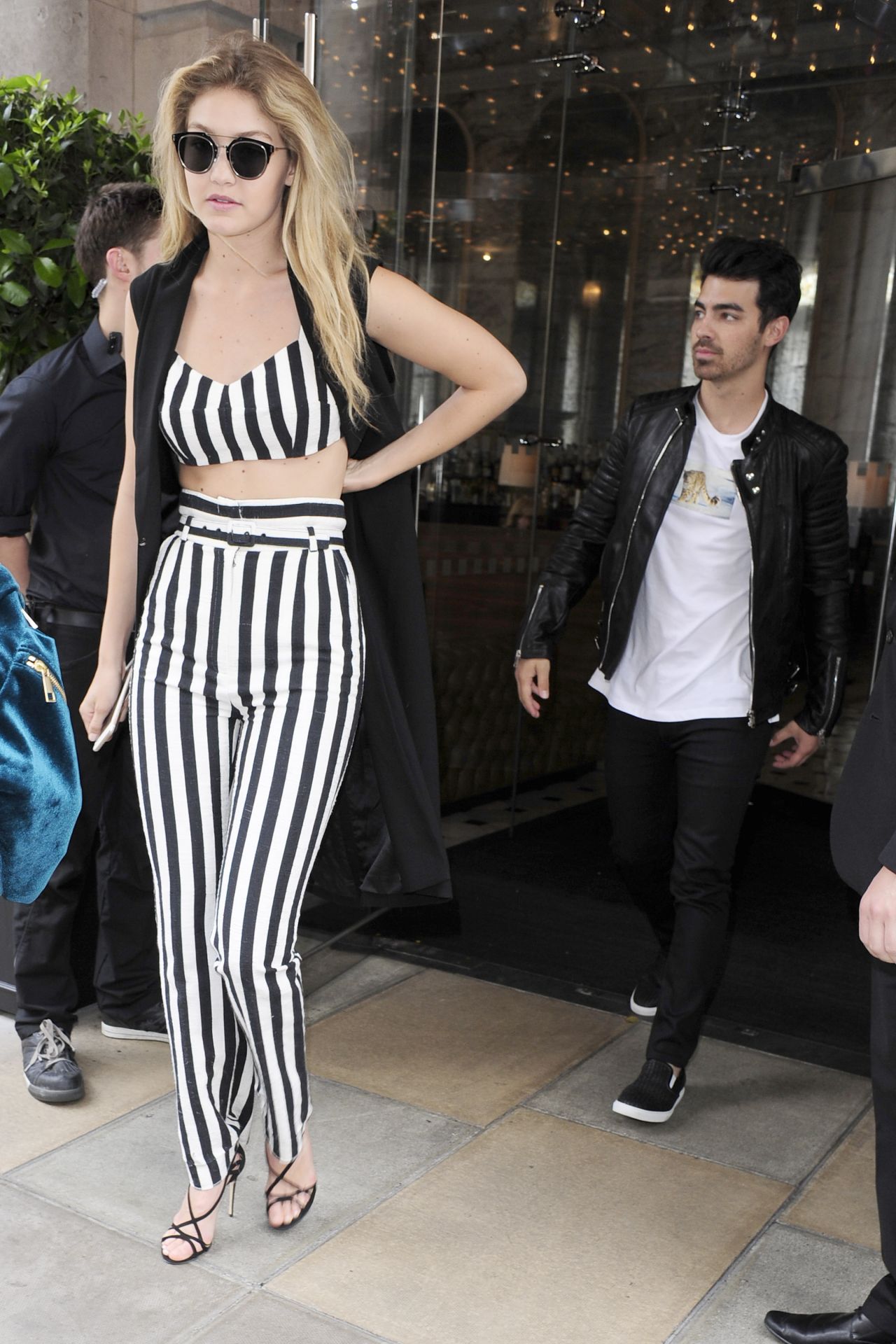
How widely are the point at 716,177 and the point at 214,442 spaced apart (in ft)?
14.1

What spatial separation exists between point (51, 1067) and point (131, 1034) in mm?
360

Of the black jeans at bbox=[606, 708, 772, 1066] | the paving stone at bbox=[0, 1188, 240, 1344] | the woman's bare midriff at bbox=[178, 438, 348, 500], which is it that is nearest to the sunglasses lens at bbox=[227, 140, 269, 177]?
the woman's bare midriff at bbox=[178, 438, 348, 500]

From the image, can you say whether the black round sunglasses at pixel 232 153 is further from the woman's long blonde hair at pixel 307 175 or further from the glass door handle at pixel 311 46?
the glass door handle at pixel 311 46

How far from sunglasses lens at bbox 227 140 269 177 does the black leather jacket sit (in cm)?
132

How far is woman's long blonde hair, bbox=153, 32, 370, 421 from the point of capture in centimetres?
225

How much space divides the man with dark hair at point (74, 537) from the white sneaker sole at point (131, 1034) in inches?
4.9

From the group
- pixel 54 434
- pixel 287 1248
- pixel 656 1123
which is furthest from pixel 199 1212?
pixel 54 434

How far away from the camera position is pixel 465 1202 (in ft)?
8.86

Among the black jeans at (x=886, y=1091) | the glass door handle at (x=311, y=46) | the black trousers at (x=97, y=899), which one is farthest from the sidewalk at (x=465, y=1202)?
the glass door handle at (x=311, y=46)

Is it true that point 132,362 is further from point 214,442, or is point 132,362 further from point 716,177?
point 716,177

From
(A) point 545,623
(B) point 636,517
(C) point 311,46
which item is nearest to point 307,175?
(B) point 636,517

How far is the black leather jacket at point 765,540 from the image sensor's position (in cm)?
311

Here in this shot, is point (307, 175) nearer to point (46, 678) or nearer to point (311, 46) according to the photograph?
point (46, 678)

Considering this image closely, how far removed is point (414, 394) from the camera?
4.57 meters
